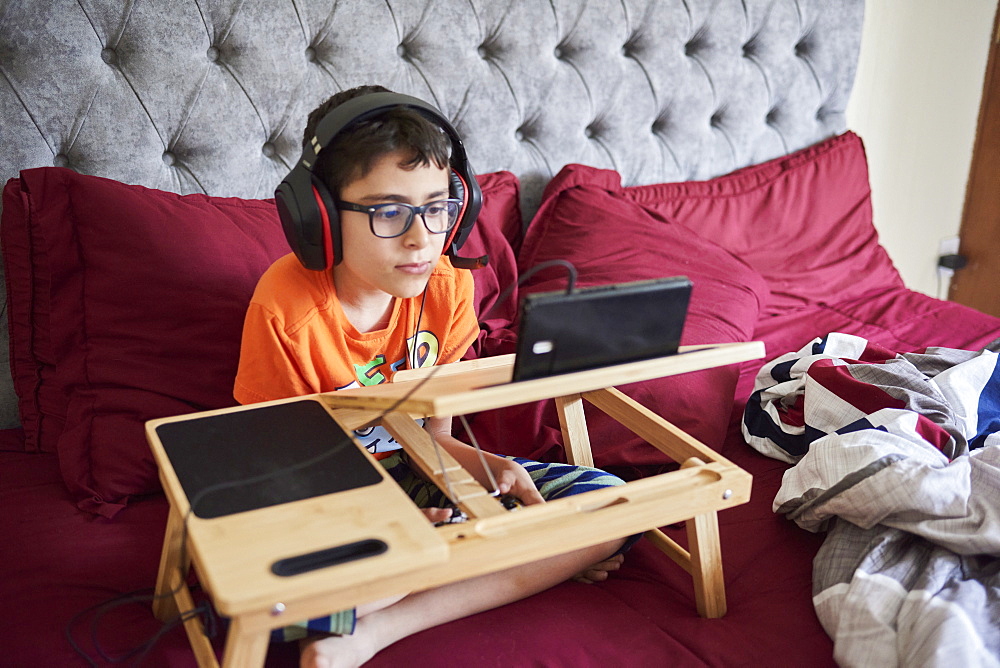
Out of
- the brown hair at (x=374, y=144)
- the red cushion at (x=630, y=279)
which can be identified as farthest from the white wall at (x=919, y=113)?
the brown hair at (x=374, y=144)

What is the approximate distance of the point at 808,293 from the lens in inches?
69.0

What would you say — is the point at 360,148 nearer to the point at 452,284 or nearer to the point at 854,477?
the point at 452,284

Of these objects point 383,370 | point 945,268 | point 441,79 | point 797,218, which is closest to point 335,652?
point 383,370

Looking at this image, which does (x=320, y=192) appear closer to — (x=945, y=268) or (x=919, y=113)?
(x=919, y=113)

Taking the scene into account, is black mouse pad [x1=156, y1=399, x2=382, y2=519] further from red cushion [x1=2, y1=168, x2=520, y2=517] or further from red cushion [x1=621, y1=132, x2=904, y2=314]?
red cushion [x1=621, y1=132, x2=904, y2=314]

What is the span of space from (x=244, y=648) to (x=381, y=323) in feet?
1.74

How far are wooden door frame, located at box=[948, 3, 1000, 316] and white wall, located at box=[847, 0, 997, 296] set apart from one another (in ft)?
0.07

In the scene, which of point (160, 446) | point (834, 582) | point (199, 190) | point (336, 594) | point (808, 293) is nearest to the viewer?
point (336, 594)

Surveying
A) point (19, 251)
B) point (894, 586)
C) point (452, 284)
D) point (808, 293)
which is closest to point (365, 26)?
point (452, 284)

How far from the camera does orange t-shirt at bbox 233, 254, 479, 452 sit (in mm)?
998

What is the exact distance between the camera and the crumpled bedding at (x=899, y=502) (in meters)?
0.81

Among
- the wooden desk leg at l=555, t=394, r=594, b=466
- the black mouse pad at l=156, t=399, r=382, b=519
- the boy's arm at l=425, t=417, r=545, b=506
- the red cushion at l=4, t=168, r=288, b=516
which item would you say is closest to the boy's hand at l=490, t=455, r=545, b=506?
the boy's arm at l=425, t=417, r=545, b=506

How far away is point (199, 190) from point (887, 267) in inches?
59.2

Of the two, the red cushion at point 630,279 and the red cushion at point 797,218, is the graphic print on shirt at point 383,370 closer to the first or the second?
the red cushion at point 630,279
